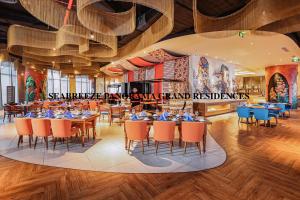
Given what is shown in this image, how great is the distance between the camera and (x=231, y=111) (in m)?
12.3

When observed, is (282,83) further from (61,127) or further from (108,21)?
(61,127)

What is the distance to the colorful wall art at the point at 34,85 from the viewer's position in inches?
521

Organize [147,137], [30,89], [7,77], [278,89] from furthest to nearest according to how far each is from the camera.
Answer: [278,89] → [30,89] → [7,77] → [147,137]

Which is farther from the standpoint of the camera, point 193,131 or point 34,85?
point 34,85

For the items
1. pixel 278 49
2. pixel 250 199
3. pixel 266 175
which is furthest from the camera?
pixel 278 49

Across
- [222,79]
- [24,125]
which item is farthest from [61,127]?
[222,79]

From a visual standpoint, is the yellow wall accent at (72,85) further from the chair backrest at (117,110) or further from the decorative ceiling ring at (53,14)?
the decorative ceiling ring at (53,14)

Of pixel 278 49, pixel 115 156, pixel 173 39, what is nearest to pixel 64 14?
pixel 115 156

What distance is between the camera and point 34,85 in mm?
13641

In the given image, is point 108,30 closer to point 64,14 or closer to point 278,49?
point 64,14

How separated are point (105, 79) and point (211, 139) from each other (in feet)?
65.2

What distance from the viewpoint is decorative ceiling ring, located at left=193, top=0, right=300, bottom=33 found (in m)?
3.48

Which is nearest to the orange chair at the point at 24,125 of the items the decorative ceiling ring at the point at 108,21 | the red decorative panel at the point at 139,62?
the decorative ceiling ring at the point at 108,21

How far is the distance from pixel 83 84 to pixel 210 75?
1809 cm
